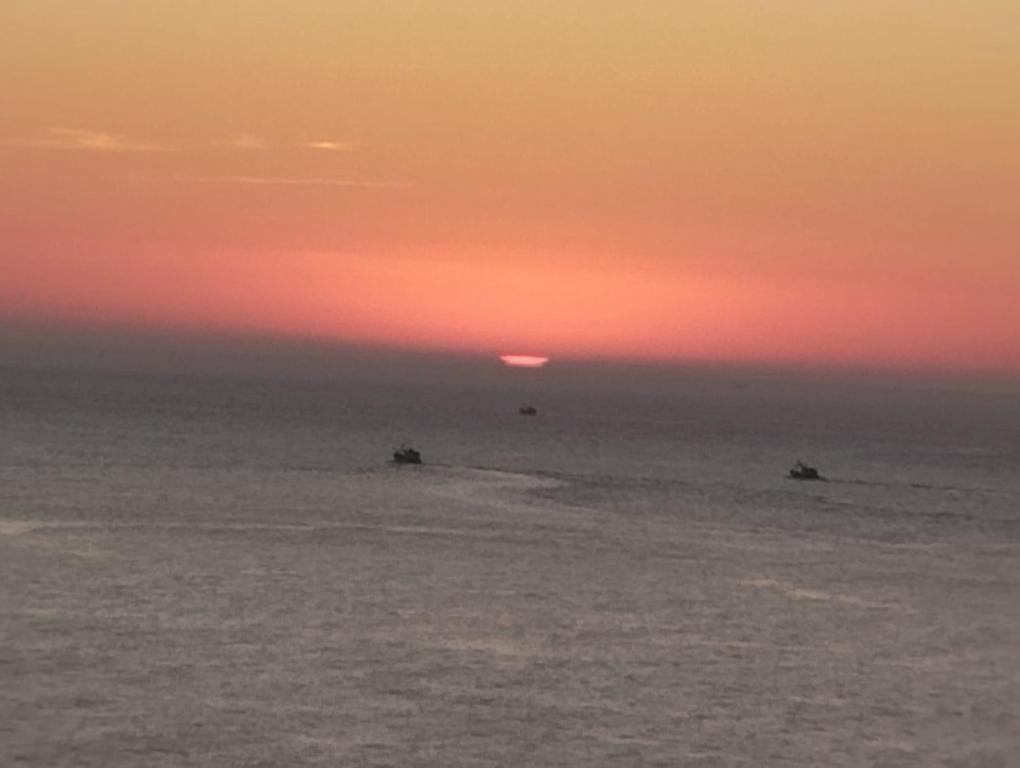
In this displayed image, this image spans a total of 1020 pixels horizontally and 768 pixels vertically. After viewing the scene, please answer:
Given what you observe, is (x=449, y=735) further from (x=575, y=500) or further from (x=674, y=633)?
(x=575, y=500)

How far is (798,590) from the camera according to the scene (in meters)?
71.4

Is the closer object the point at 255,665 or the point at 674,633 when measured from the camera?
the point at 255,665

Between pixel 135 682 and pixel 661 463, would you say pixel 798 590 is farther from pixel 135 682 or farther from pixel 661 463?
pixel 661 463

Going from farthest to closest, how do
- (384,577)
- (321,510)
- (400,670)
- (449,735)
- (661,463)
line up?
1. (661,463)
2. (321,510)
3. (384,577)
4. (400,670)
5. (449,735)

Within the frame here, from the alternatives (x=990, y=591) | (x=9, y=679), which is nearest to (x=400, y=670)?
(x=9, y=679)

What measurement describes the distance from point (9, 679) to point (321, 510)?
6217 cm

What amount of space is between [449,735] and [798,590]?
3463cm

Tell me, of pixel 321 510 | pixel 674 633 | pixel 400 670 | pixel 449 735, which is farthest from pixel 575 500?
pixel 449 735

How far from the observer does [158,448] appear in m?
166

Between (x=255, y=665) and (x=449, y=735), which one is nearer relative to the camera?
(x=449, y=735)

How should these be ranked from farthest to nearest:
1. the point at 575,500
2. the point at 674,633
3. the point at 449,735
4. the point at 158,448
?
the point at 158,448 → the point at 575,500 → the point at 674,633 → the point at 449,735

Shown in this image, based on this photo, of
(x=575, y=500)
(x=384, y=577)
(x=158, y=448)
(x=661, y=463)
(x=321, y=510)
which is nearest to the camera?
(x=384, y=577)

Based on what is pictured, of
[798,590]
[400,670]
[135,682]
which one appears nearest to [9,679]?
[135,682]

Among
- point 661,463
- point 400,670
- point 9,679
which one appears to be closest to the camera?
point 9,679
